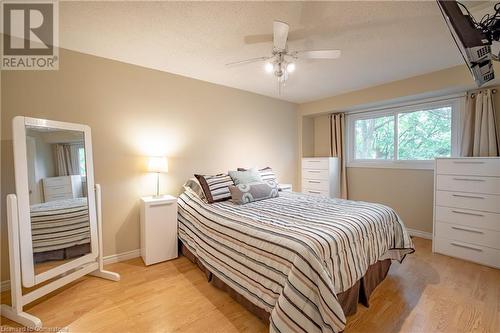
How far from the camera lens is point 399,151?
3760mm

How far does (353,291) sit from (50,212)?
2564 millimetres

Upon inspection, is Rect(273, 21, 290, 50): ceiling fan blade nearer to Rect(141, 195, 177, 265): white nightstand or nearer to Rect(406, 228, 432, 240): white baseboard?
Rect(141, 195, 177, 265): white nightstand

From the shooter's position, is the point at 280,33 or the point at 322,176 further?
the point at 322,176

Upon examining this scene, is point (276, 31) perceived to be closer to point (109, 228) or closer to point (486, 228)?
point (109, 228)

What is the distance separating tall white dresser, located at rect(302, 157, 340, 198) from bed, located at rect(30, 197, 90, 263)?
3.60 meters

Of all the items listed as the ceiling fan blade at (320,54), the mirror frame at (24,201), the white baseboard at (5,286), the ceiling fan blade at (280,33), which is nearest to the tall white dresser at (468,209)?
the ceiling fan blade at (320,54)

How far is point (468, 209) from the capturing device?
2623mm

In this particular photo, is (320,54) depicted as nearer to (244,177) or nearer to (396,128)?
(244,177)

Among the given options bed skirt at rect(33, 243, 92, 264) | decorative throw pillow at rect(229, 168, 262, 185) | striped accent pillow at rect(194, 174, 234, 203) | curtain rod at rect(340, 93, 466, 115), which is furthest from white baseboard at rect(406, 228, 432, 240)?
bed skirt at rect(33, 243, 92, 264)

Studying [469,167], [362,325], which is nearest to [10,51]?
[362,325]

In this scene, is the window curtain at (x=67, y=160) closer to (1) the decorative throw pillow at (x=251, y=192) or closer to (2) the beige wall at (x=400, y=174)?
(1) the decorative throw pillow at (x=251, y=192)

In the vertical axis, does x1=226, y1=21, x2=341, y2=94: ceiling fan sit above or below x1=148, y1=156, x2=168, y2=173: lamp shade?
above

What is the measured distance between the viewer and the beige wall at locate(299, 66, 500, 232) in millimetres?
2861

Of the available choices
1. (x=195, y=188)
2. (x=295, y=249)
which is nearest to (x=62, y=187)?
(x=195, y=188)
